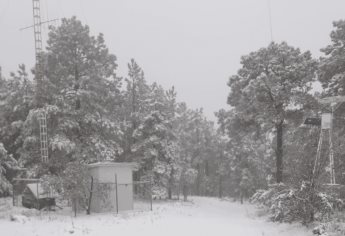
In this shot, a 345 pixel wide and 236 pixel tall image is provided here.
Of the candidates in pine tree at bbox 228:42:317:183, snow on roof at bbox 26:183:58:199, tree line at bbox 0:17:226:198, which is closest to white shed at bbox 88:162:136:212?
snow on roof at bbox 26:183:58:199

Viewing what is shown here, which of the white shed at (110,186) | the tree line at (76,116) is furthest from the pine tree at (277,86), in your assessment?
the tree line at (76,116)

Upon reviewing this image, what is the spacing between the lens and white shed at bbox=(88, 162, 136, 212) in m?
23.2

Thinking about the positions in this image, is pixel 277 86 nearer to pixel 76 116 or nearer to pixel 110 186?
pixel 110 186

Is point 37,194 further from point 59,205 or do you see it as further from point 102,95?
point 102,95

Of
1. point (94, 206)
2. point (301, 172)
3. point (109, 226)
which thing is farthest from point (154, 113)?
point (301, 172)

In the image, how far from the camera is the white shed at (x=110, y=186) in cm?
2322

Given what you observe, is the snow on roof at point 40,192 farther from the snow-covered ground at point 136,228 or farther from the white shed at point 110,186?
the snow-covered ground at point 136,228

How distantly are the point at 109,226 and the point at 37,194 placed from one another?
7655 millimetres

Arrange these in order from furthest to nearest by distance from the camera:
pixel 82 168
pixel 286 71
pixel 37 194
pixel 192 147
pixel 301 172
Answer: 1. pixel 192 147
2. pixel 286 71
3. pixel 37 194
4. pixel 82 168
5. pixel 301 172

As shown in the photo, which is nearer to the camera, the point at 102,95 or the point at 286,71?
the point at 286,71

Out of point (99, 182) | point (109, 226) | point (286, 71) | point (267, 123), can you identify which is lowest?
point (109, 226)

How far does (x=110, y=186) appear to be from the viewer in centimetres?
2359

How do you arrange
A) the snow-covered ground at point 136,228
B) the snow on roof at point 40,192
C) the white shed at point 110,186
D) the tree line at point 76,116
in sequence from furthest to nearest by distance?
the tree line at point 76,116
the white shed at point 110,186
the snow on roof at point 40,192
the snow-covered ground at point 136,228

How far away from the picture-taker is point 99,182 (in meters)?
23.2
